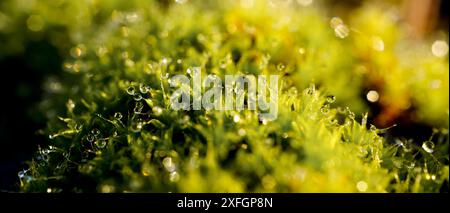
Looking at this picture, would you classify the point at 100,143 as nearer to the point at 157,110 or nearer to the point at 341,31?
the point at 157,110

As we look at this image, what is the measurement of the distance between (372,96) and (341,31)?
0.33 m

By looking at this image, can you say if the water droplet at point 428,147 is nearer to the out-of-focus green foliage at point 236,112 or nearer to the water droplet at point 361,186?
the out-of-focus green foliage at point 236,112

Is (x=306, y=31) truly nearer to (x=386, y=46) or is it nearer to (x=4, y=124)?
(x=386, y=46)

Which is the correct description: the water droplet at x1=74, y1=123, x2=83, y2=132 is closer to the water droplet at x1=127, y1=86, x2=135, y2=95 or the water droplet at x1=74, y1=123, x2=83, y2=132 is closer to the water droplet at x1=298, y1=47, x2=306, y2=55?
the water droplet at x1=127, y1=86, x2=135, y2=95

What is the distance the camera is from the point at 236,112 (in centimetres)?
117

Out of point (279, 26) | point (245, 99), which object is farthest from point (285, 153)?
point (279, 26)

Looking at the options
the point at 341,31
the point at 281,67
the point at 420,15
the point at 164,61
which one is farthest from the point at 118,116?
the point at 420,15

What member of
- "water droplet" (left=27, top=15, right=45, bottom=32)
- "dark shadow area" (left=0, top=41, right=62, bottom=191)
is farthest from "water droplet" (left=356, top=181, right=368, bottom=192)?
"water droplet" (left=27, top=15, right=45, bottom=32)

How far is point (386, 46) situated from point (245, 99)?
862mm

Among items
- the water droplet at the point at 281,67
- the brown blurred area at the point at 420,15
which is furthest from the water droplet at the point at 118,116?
the brown blurred area at the point at 420,15

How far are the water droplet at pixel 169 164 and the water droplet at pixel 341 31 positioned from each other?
3.47ft

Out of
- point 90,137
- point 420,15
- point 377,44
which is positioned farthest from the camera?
point 420,15

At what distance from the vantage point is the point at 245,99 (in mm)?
1267

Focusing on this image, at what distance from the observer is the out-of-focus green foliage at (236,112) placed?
3.43ft
